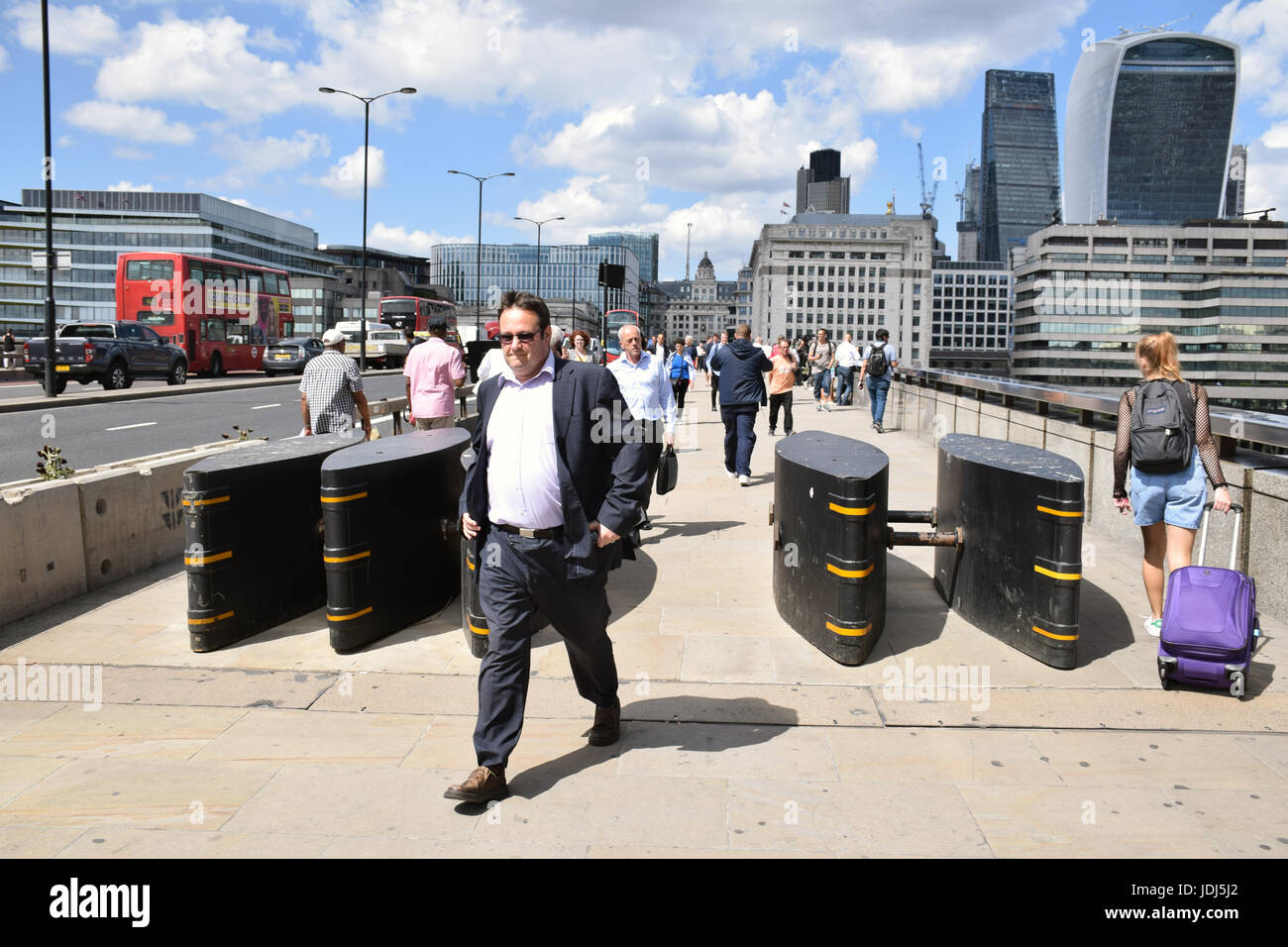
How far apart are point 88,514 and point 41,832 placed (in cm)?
414

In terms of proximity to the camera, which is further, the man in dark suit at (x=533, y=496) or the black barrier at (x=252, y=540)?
the black barrier at (x=252, y=540)

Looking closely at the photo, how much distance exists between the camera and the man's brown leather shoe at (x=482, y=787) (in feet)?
12.3

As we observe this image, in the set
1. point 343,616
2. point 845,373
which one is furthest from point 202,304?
point 343,616

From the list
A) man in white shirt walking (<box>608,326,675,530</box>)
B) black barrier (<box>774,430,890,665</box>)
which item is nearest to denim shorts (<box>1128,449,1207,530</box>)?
black barrier (<box>774,430,890,665</box>)

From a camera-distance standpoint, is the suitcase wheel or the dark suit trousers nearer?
the dark suit trousers

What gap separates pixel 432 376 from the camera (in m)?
10.2

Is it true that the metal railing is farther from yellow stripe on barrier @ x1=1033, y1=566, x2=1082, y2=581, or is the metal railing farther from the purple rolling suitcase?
yellow stripe on barrier @ x1=1033, y1=566, x2=1082, y2=581

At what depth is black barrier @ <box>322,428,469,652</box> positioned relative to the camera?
5.75 m

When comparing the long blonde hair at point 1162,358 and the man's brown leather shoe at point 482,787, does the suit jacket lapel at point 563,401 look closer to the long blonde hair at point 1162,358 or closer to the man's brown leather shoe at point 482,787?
the man's brown leather shoe at point 482,787

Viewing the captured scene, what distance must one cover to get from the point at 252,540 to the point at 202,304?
28976 mm

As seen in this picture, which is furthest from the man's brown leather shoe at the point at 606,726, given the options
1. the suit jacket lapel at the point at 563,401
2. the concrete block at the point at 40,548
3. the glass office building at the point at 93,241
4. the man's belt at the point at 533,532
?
the glass office building at the point at 93,241

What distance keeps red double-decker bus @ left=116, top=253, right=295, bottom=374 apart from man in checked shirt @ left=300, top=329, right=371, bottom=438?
24.3 m
